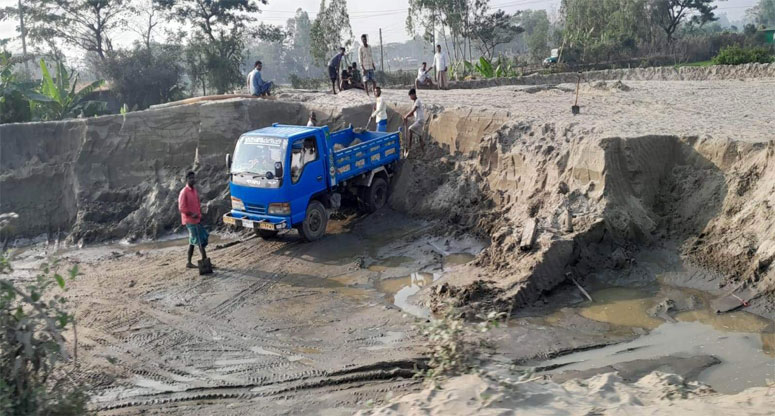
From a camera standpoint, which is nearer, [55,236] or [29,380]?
[29,380]

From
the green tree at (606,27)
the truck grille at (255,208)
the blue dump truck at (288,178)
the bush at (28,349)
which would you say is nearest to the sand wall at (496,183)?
the blue dump truck at (288,178)

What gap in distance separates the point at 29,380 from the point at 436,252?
7968 millimetres

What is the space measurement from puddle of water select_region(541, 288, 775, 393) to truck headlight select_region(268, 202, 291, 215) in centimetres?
547

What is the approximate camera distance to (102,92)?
99.9 feet

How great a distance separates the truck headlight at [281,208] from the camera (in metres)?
12.9

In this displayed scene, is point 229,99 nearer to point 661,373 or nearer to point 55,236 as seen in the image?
point 55,236

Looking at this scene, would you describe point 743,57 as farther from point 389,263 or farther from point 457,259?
point 389,263

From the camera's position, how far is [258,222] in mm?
13086

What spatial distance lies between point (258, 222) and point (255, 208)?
0.32m

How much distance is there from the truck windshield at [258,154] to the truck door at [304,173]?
0.30 meters

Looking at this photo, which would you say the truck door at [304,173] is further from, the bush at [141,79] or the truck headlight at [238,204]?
the bush at [141,79]

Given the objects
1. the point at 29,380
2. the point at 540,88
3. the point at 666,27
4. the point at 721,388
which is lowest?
the point at 721,388

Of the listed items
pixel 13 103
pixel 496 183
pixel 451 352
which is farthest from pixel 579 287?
pixel 13 103

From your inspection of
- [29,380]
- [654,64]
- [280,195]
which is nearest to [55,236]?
→ [280,195]
